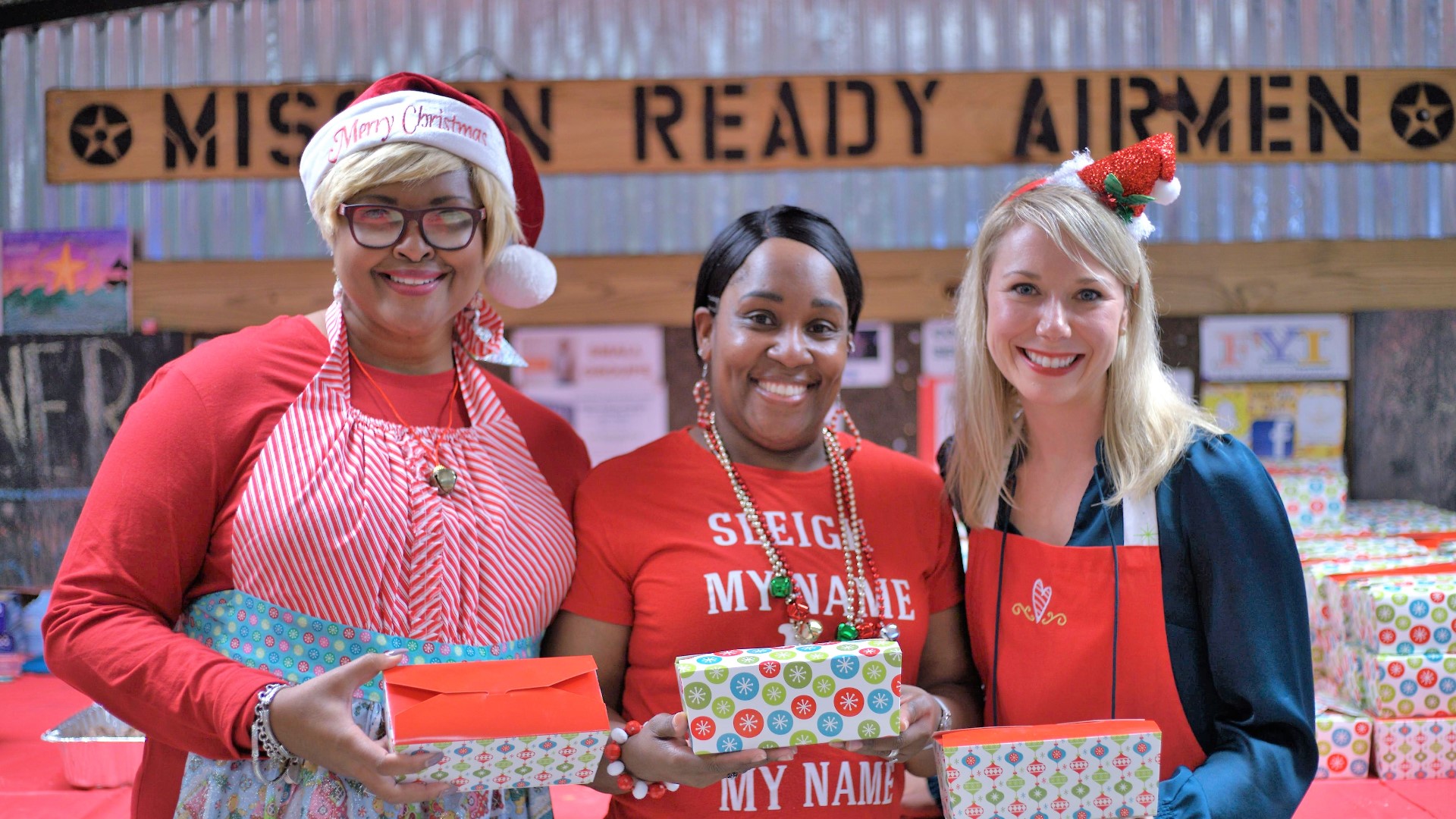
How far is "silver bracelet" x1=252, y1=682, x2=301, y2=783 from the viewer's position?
1.44 m

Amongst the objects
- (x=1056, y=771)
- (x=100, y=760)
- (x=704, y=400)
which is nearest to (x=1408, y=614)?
(x=1056, y=771)

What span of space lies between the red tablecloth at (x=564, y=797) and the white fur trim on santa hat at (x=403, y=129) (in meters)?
1.56

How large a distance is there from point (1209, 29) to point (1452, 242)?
3.61ft

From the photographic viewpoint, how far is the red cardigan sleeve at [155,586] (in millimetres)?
1465

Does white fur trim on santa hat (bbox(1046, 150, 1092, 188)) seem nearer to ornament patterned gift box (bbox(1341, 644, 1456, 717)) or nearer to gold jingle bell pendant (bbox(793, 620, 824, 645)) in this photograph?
gold jingle bell pendant (bbox(793, 620, 824, 645))

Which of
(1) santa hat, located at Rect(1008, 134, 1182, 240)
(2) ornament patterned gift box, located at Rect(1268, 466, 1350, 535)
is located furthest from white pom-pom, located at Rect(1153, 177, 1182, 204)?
(2) ornament patterned gift box, located at Rect(1268, 466, 1350, 535)

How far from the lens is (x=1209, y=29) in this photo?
12.4 feet

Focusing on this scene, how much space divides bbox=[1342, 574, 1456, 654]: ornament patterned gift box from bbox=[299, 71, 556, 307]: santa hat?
6.97 ft

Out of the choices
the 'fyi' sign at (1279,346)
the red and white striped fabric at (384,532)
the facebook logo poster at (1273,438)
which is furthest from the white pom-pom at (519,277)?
the facebook logo poster at (1273,438)

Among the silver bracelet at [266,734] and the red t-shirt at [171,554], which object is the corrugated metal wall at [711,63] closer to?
the red t-shirt at [171,554]

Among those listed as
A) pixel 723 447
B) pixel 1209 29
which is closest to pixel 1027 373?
pixel 723 447

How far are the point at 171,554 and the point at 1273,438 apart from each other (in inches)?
140

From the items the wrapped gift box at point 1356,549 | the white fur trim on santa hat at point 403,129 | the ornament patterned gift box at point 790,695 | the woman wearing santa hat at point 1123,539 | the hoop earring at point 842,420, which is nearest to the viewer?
the ornament patterned gift box at point 790,695

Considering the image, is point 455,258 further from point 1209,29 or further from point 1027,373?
point 1209,29
